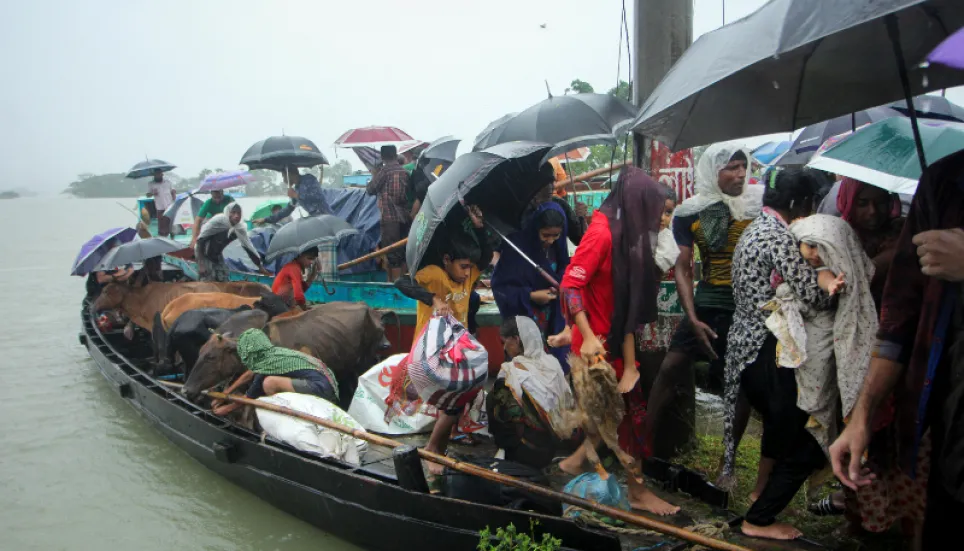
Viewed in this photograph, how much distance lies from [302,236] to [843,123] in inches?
210

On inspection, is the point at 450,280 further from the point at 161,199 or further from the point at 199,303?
the point at 161,199

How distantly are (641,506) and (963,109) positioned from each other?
17.3 feet

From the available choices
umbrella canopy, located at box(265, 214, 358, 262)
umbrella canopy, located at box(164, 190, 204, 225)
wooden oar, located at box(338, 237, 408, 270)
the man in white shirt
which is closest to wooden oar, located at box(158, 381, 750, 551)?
umbrella canopy, located at box(265, 214, 358, 262)

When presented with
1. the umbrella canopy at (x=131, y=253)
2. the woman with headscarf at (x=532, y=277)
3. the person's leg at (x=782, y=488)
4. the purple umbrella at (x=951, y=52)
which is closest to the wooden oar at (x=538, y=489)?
the person's leg at (x=782, y=488)

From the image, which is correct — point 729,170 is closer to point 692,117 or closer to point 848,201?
point 692,117

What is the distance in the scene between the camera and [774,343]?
132 inches

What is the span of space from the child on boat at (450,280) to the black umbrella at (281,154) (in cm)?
622

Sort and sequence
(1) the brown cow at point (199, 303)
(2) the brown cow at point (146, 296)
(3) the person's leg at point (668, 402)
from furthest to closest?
1. (2) the brown cow at point (146, 296)
2. (1) the brown cow at point (199, 303)
3. (3) the person's leg at point (668, 402)

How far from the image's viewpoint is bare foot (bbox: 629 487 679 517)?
390cm

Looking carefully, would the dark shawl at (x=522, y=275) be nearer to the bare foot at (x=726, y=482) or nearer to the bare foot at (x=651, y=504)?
the bare foot at (x=651, y=504)

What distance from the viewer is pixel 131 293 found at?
26.6 feet

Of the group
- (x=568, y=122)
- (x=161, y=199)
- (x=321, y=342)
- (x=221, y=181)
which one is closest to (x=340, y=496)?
(x=321, y=342)

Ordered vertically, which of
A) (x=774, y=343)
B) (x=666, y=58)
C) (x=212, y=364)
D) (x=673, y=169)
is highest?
(x=666, y=58)

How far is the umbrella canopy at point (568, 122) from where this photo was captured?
5.98 meters
